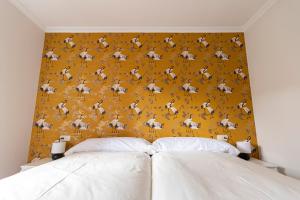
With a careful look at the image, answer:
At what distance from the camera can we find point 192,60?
231 centimetres

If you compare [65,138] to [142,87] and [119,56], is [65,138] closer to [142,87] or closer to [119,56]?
[142,87]

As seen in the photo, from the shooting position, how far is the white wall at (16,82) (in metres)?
1.73

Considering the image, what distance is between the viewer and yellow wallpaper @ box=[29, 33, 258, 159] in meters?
2.15

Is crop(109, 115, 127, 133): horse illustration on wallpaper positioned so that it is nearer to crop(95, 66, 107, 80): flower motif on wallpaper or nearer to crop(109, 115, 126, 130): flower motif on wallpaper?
crop(109, 115, 126, 130): flower motif on wallpaper

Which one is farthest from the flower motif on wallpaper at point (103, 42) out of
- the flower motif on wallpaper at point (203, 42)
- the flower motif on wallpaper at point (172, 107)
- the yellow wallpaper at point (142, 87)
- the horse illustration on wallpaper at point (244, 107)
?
the horse illustration on wallpaper at point (244, 107)

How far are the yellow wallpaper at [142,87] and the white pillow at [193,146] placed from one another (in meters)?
0.25

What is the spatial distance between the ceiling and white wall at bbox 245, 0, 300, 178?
304 mm

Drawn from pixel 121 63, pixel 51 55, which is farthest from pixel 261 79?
pixel 51 55

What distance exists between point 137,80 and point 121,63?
35 centimetres

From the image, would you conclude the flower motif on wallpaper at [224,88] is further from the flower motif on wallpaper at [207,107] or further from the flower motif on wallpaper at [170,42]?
the flower motif on wallpaper at [170,42]

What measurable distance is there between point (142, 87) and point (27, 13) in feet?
5.66

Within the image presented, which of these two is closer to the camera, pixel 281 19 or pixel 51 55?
pixel 281 19

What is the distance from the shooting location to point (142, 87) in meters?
2.25

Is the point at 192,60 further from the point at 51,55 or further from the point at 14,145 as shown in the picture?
the point at 14,145
